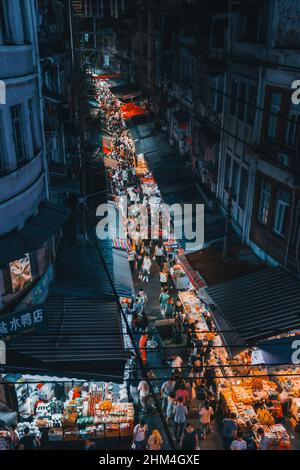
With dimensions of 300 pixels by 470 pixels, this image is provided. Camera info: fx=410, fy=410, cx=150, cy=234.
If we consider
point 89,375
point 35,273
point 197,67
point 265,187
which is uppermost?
point 197,67

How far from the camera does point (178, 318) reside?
19156 millimetres

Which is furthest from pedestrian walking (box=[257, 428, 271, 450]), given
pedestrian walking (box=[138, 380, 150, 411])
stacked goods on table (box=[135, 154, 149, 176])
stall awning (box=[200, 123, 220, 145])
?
stacked goods on table (box=[135, 154, 149, 176])

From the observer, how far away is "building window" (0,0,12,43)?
11705mm

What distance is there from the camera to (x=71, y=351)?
12.1 meters

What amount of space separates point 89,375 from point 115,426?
125 inches

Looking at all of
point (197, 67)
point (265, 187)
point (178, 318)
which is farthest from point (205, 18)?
point (178, 318)

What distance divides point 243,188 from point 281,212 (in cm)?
341

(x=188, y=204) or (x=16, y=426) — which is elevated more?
(x=188, y=204)

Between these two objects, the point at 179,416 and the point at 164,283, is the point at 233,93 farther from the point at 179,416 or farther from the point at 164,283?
the point at 179,416

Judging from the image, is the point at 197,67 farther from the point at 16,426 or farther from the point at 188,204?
the point at 16,426

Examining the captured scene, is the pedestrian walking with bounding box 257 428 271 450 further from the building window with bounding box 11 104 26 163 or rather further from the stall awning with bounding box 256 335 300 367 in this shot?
the building window with bounding box 11 104 26 163

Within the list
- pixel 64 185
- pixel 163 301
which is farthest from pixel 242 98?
pixel 163 301

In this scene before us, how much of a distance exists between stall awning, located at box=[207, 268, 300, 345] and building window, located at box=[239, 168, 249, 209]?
12.9 feet

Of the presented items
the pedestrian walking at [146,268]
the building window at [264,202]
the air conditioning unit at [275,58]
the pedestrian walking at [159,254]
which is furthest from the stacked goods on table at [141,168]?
the air conditioning unit at [275,58]
